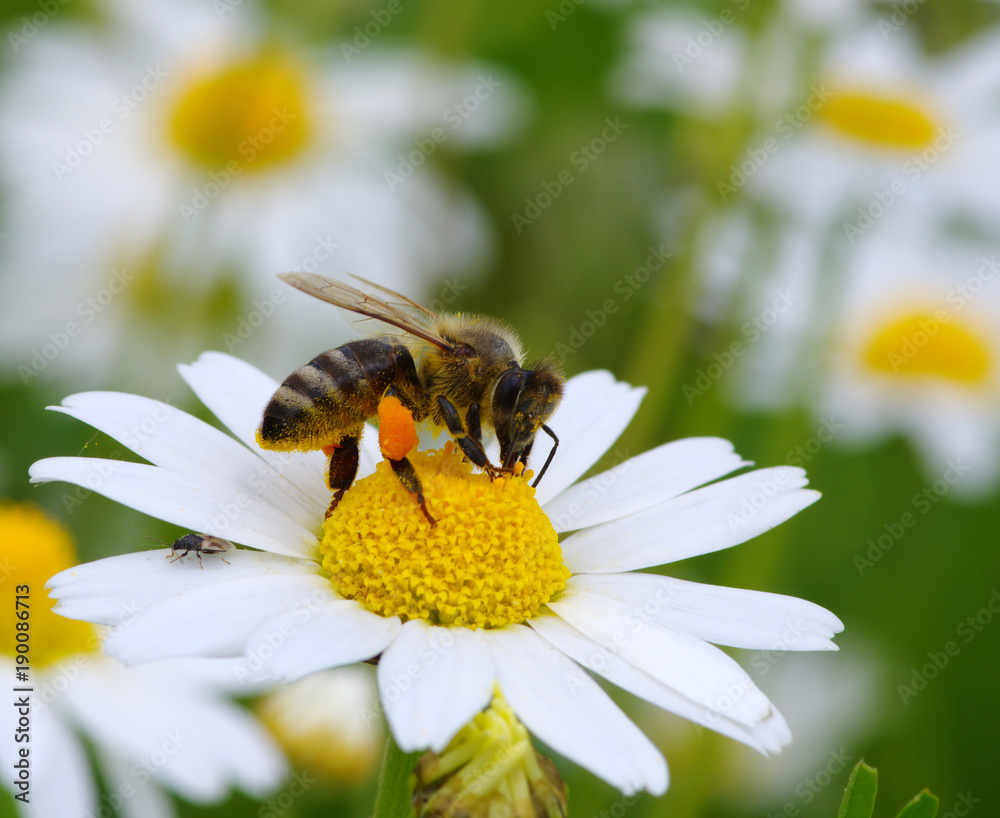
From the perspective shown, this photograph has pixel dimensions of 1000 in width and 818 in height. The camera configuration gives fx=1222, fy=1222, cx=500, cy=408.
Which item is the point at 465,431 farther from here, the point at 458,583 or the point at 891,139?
the point at 891,139

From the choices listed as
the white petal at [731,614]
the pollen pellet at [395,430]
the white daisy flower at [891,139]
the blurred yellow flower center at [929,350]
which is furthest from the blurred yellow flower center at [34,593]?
the blurred yellow flower center at [929,350]

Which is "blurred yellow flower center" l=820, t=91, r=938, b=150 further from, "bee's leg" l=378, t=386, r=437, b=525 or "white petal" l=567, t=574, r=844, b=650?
"white petal" l=567, t=574, r=844, b=650

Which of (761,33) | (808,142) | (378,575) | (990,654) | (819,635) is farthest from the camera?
(808,142)

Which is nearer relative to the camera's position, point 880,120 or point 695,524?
point 695,524

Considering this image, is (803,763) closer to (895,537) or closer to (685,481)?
(895,537)

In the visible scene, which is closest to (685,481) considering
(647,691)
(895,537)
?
(647,691)

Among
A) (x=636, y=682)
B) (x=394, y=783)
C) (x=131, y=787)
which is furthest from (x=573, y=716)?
(x=131, y=787)
